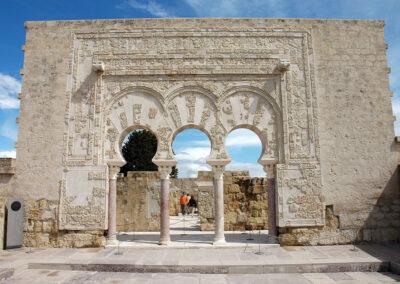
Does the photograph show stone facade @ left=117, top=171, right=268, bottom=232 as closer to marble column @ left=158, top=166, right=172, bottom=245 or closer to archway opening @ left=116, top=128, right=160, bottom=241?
archway opening @ left=116, top=128, right=160, bottom=241

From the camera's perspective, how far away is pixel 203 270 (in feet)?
20.1

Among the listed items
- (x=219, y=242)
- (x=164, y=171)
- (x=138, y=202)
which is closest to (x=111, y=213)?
(x=164, y=171)

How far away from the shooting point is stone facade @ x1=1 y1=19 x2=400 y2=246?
802 centimetres

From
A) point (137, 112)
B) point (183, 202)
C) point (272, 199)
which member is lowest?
point (183, 202)

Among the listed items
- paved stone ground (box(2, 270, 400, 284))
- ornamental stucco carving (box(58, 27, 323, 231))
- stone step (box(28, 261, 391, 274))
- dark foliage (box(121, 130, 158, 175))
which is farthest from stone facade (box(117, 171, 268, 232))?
dark foliage (box(121, 130, 158, 175))

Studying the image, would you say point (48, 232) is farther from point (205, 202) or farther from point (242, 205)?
point (242, 205)

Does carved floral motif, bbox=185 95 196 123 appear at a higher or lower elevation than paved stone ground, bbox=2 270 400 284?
higher

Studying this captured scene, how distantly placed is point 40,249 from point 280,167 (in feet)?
18.8

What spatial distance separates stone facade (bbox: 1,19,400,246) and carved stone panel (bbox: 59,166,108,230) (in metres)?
0.02

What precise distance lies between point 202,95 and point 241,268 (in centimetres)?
412

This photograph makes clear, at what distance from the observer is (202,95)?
8391mm

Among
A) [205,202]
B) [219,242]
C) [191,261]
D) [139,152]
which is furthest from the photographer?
[139,152]

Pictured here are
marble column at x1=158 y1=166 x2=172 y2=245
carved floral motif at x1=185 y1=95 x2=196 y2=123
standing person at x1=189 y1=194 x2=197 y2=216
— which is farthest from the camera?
standing person at x1=189 y1=194 x2=197 y2=216

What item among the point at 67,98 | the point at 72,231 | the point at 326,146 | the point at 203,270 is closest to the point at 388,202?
the point at 326,146
